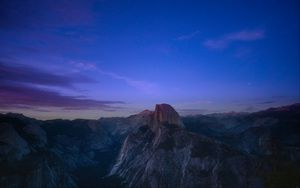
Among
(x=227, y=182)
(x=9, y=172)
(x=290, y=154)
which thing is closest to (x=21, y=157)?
(x=9, y=172)

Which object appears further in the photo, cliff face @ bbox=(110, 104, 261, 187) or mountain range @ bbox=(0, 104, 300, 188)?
cliff face @ bbox=(110, 104, 261, 187)

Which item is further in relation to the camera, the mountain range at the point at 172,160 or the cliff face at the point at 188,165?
the cliff face at the point at 188,165

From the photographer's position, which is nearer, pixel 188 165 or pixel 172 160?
pixel 188 165

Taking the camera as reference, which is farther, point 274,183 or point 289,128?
point 289,128

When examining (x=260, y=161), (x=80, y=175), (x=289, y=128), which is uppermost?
(x=289, y=128)

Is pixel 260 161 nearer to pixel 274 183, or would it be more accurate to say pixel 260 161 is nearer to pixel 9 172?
pixel 274 183

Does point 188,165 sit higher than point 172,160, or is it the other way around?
point 172,160

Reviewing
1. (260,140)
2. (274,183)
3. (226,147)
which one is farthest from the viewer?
(260,140)

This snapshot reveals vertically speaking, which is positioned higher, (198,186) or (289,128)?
(289,128)
